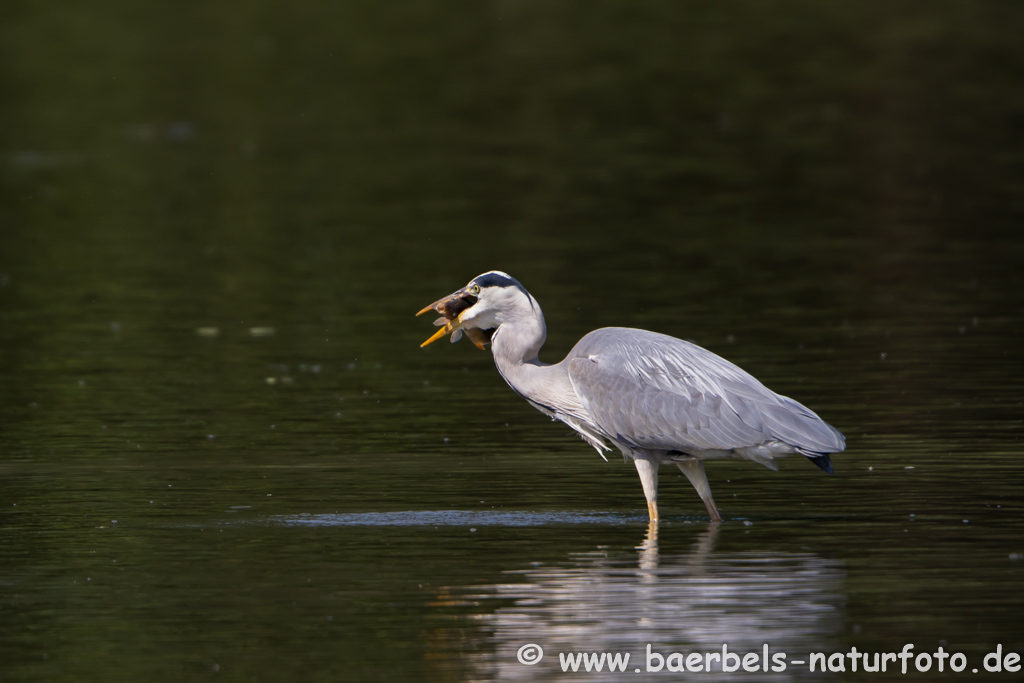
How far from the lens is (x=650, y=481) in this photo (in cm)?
1178

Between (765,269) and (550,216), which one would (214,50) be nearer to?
(550,216)

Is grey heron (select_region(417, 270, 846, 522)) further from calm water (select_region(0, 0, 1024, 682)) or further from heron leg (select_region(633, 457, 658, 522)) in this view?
calm water (select_region(0, 0, 1024, 682))

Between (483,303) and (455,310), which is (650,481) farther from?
(455,310)

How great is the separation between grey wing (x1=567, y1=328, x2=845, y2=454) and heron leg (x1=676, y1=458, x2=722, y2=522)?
27 cm

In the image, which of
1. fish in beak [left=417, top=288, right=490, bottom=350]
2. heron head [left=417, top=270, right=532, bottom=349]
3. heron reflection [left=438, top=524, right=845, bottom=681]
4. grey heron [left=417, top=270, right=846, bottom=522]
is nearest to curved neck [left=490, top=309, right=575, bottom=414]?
grey heron [left=417, top=270, right=846, bottom=522]

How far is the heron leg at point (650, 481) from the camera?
38.3ft

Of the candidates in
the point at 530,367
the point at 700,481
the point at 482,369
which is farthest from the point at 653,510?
the point at 482,369

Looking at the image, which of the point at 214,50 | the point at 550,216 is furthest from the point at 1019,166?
the point at 214,50

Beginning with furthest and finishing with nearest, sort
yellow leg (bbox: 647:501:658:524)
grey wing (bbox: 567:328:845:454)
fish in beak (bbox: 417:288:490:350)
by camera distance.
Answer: fish in beak (bbox: 417:288:490:350), yellow leg (bbox: 647:501:658:524), grey wing (bbox: 567:328:845:454)

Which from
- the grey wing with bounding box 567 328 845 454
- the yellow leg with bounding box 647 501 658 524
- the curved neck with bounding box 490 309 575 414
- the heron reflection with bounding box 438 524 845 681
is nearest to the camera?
the heron reflection with bounding box 438 524 845 681

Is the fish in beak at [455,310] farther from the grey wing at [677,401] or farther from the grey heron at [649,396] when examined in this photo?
the grey wing at [677,401]

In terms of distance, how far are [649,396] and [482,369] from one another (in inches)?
256

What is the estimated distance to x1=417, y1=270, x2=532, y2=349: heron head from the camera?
12195mm

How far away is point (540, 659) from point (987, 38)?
44.5m
